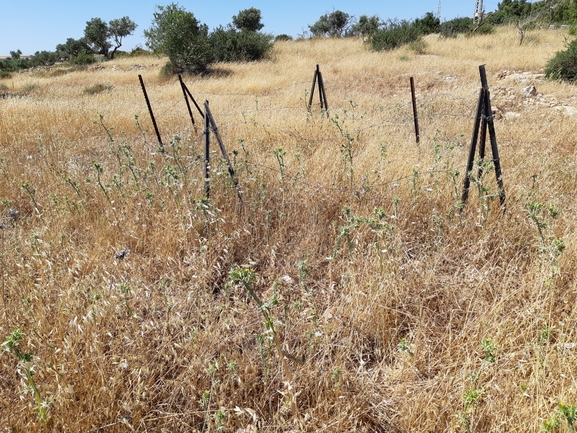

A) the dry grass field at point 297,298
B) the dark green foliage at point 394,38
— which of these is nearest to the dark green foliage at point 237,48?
the dark green foliage at point 394,38

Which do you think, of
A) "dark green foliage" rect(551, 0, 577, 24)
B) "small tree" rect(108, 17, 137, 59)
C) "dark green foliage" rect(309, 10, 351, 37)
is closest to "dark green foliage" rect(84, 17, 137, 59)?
"small tree" rect(108, 17, 137, 59)

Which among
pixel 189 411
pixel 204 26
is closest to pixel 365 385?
pixel 189 411

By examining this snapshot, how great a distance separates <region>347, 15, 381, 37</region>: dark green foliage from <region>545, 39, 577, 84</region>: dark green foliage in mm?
16603

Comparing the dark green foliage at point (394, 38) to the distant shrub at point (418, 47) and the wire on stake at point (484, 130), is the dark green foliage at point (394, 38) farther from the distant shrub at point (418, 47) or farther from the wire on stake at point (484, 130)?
the wire on stake at point (484, 130)

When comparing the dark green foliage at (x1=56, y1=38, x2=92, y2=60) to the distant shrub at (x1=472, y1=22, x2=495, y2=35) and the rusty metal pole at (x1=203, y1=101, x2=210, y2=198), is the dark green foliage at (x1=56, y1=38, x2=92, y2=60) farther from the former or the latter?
the rusty metal pole at (x1=203, y1=101, x2=210, y2=198)

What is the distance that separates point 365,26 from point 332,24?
774cm

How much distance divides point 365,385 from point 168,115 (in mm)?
7886

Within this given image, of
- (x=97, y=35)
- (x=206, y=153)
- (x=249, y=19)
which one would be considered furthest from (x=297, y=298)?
(x=97, y=35)

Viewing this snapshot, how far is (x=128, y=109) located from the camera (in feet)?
28.4

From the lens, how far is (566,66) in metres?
9.77

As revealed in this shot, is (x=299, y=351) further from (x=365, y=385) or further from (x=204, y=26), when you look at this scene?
(x=204, y=26)

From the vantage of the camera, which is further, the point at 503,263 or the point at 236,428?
the point at 503,263

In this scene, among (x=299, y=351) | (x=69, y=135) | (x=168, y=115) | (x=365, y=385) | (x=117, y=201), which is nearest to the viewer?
(x=365, y=385)

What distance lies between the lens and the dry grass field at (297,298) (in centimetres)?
176
